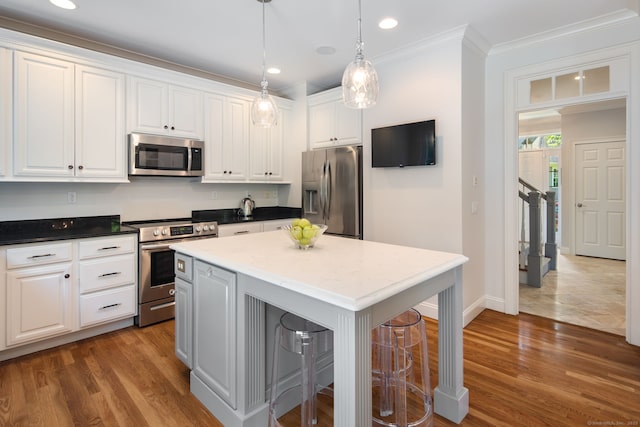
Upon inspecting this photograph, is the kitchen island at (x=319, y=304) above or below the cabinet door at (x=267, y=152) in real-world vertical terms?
below

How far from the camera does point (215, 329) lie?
6.24 feet

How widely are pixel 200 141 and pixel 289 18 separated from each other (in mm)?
1629

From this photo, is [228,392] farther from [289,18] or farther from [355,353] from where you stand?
[289,18]

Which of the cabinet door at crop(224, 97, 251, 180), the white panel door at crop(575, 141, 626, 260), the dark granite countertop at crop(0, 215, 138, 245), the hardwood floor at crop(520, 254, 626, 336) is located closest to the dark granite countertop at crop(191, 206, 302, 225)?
the cabinet door at crop(224, 97, 251, 180)

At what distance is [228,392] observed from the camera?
5.96 feet

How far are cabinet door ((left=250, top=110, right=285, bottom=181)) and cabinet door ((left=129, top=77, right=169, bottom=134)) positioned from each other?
1109 mm

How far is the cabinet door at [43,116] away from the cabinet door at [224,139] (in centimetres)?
128

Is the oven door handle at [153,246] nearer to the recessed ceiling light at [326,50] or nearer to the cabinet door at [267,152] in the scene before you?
the cabinet door at [267,152]

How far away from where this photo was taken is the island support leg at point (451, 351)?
6.00 ft

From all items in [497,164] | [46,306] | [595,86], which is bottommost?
[46,306]

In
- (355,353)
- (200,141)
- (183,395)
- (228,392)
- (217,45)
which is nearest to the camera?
(355,353)

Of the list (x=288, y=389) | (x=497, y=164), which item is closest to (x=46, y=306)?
(x=288, y=389)

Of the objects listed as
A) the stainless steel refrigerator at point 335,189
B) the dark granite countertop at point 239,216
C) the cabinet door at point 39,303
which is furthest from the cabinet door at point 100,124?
the stainless steel refrigerator at point 335,189

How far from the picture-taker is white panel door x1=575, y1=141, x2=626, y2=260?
18.4 feet
